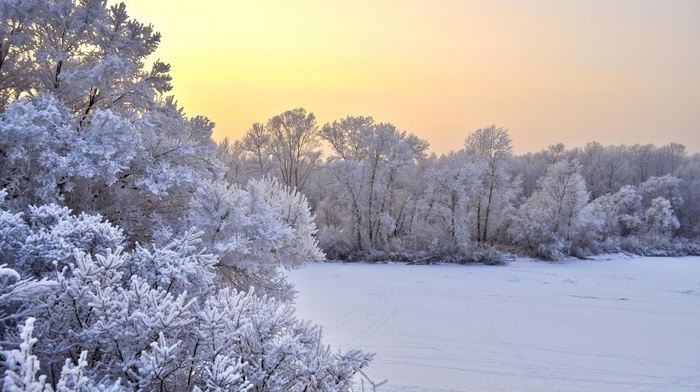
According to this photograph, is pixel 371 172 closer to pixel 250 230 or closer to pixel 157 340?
pixel 250 230

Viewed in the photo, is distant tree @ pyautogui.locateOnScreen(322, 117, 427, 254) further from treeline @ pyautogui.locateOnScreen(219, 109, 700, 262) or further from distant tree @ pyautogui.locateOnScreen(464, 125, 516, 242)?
distant tree @ pyautogui.locateOnScreen(464, 125, 516, 242)

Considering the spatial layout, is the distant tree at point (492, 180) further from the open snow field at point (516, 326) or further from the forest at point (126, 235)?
the forest at point (126, 235)

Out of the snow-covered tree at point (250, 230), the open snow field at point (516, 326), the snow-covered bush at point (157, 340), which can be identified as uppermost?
the snow-covered tree at point (250, 230)

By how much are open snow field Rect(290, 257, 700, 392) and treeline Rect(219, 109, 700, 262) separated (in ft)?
19.6

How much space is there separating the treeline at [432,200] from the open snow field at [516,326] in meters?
5.98

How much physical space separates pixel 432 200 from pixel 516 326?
62.0 feet

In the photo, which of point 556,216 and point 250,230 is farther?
point 556,216

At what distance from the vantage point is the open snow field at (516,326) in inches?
367

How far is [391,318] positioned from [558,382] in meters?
5.96

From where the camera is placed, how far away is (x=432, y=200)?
105 feet

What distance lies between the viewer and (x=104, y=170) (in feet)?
20.1

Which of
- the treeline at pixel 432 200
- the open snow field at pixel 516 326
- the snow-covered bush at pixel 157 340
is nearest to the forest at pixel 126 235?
the snow-covered bush at pixel 157 340

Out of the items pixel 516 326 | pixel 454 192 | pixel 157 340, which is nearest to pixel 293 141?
pixel 454 192

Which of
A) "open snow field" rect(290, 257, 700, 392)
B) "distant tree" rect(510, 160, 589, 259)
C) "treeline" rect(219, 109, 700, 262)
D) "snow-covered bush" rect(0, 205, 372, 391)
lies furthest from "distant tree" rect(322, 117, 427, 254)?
"snow-covered bush" rect(0, 205, 372, 391)
